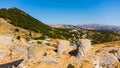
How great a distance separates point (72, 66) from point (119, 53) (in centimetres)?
828

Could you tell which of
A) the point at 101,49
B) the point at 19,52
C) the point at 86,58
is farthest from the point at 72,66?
the point at 19,52

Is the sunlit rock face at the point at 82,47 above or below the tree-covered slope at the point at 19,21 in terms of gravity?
below

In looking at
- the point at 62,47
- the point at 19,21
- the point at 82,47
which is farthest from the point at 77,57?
the point at 19,21

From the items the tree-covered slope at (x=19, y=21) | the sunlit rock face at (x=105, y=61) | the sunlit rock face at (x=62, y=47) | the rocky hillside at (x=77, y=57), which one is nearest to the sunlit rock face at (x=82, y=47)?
the rocky hillside at (x=77, y=57)

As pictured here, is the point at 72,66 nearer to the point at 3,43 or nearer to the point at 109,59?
the point at 109,59

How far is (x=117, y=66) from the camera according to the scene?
43.3m

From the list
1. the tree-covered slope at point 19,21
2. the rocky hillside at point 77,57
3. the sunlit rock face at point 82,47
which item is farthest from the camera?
the tree-covered slope at point 19,21

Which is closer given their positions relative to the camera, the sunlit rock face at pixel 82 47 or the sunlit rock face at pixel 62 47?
the sunlit rock face at pixel 82 47

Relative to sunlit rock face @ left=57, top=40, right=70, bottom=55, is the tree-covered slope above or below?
above

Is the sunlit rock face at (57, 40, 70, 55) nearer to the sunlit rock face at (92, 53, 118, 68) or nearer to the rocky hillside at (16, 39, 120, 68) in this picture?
the rocky hillside at (16, 39, 120, 68)

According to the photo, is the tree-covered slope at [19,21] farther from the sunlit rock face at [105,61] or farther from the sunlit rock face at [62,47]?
the sunlit rock face at [105,61]

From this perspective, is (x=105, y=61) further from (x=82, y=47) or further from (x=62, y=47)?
(x=62, y=47)

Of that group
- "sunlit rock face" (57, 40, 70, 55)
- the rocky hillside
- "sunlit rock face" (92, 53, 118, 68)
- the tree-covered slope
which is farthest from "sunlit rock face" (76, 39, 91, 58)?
the tree-covered slope

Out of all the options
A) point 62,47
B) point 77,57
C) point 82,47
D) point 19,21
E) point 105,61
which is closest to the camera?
point 105,61
